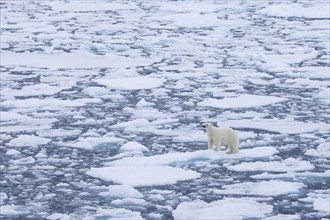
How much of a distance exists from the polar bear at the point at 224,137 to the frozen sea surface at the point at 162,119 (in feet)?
0.19

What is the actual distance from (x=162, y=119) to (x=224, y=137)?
1127mm

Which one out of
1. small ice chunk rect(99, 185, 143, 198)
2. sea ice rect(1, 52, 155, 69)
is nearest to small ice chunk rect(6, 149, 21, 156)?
small ice chunk rect(99, 185, 143, 198)

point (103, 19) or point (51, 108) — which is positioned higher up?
point (103, 19)

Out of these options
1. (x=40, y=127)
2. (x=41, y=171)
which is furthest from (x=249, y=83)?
(x=41, y=171)

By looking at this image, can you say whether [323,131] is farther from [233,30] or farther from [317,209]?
[233,30]

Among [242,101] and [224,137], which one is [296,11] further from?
[224,137]

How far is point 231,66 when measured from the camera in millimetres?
8398

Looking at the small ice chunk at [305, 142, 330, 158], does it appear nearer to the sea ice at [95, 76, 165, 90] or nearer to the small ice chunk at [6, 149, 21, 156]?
the small ice chunk at [6, 149, 21, 156]

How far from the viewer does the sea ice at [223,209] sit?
4039mm

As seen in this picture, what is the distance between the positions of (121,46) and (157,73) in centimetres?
180

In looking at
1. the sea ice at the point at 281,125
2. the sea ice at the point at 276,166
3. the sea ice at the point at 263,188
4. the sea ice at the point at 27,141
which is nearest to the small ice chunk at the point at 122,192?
the sea ice at the point at 263,188

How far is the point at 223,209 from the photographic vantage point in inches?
163

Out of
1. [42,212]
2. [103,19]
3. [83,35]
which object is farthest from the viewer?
[103,19]

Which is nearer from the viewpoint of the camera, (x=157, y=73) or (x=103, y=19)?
(x=157, y=73)
